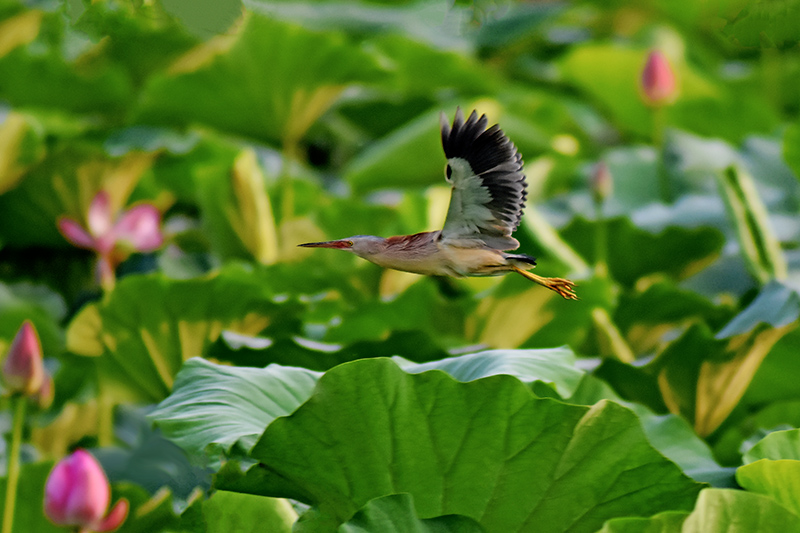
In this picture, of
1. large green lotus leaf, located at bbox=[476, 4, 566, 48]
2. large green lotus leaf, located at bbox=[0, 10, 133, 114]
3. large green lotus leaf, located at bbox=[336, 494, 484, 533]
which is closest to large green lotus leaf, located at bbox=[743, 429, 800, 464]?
large green lotus leaf, located at bbox=[336, 494, 484, 533]

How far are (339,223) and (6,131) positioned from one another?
1.75 feet

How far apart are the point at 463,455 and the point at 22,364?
0.43m

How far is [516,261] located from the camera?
535mm

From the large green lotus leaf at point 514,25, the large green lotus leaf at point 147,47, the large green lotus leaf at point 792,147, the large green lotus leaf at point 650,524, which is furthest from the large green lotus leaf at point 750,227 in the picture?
the large green lotus leaf at point 514,25

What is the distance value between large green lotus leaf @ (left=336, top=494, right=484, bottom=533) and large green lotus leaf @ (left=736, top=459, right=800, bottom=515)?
254mm

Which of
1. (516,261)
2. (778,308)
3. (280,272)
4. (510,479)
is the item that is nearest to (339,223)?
(280,272)

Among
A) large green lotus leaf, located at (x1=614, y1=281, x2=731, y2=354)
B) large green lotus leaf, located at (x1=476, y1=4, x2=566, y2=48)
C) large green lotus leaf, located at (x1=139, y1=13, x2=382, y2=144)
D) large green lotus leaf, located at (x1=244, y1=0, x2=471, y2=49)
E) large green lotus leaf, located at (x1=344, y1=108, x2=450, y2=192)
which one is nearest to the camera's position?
large green lotus leaf, located at (x1=614, y1=281, x2=731, y2=354)

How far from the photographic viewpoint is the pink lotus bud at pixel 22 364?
0.91m

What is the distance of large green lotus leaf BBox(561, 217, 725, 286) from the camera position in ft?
5.09

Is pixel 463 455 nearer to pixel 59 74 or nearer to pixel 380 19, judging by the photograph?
pixel 59 74

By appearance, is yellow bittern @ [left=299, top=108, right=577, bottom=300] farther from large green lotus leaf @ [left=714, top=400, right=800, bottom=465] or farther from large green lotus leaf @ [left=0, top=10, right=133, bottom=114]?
large green lotus leaf @ [left=0, top=10, right=133, bottom=114]

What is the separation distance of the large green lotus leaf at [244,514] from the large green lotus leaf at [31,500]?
1.24ft

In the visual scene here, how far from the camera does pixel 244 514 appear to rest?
32.9 inches

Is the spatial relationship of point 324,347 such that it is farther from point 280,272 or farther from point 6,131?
point 6,131
